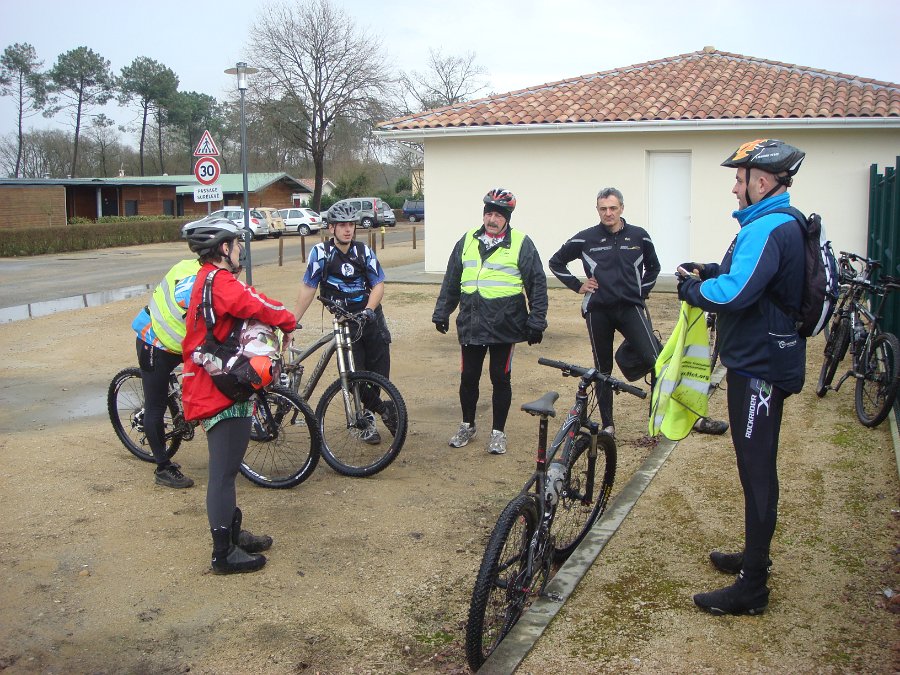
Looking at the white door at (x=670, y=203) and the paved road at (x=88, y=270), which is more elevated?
the white door at (x=670, y=203)

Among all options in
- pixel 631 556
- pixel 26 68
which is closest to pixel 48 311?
pixel 631 556

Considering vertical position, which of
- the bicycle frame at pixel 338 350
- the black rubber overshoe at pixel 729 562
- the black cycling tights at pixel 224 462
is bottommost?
the black rubber overshoe at pixel 729 562

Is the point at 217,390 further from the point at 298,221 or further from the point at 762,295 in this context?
the point at 298,221

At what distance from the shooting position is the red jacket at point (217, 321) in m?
4.22

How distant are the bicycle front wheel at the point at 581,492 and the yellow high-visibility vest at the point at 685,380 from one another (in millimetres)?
465

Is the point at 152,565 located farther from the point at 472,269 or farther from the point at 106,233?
the point at 106,233

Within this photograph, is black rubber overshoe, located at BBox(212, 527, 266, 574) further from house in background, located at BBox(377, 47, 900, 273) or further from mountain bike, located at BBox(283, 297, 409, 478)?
house in background, located at BBox(377, 47, 900, 273)

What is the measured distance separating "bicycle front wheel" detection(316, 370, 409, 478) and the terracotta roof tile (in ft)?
42.2

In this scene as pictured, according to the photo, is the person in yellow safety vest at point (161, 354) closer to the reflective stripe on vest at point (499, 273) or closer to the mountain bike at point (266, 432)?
the mountain bike at point (266, 432)

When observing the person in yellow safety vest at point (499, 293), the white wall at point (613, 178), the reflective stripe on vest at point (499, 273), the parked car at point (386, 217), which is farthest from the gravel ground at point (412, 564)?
the parked car at point (386, 217)

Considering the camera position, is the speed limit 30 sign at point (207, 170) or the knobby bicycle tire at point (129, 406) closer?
the knobby bicycle tire at point (129, 406)

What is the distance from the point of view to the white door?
1758 cm

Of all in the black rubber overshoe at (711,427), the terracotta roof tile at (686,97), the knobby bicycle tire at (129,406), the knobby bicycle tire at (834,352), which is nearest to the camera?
the knobby bicycle tire at (129,406)

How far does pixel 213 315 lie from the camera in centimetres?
426
